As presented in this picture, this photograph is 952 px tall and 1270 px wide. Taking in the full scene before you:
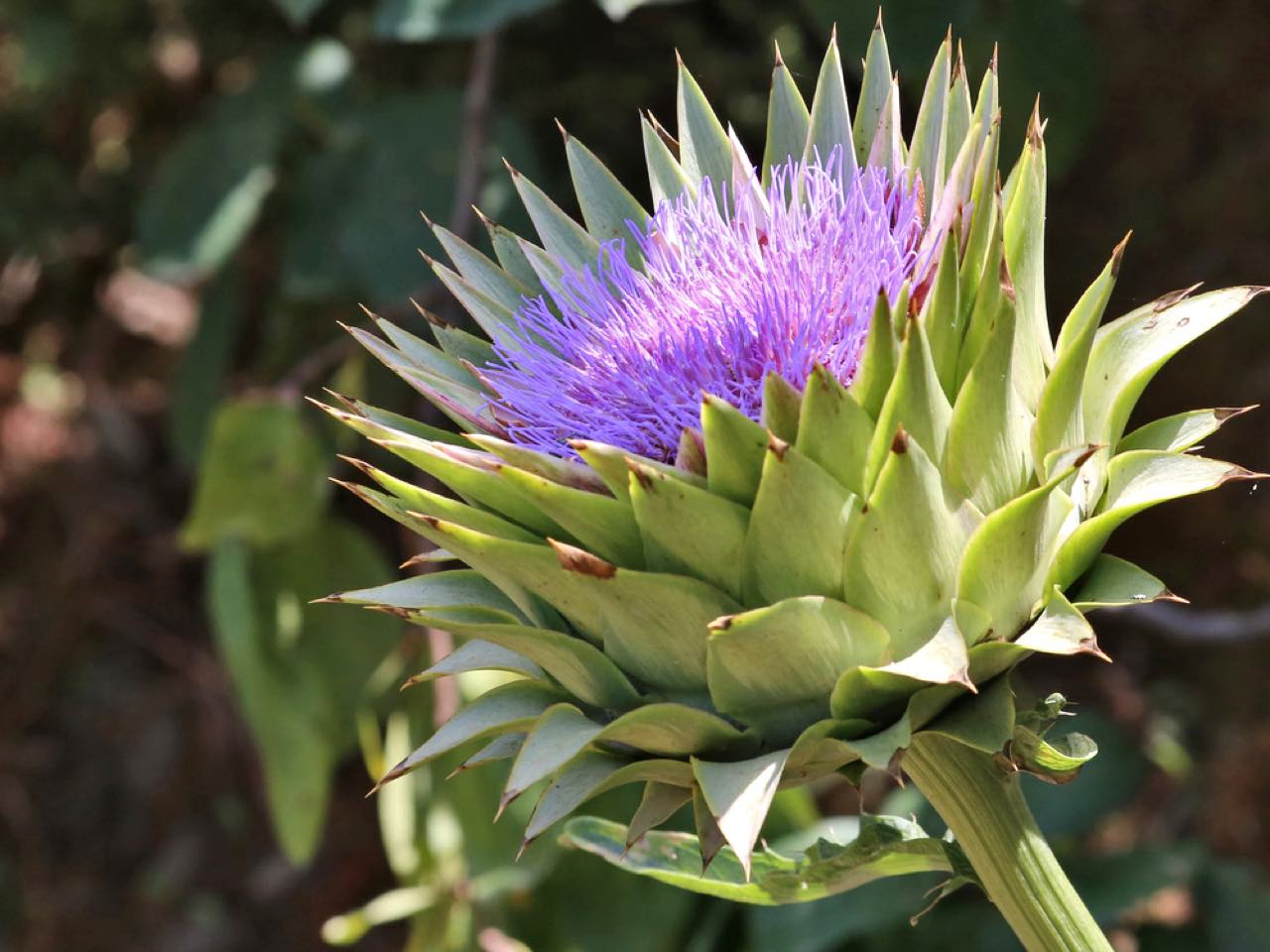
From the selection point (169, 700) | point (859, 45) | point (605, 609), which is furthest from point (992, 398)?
point (169, 700)

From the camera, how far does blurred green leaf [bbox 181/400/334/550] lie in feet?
4.87

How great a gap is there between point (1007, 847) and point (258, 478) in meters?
0.98

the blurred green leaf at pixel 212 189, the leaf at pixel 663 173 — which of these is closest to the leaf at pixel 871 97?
the leaf at pixel 663 173

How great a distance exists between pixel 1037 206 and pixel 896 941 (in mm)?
893

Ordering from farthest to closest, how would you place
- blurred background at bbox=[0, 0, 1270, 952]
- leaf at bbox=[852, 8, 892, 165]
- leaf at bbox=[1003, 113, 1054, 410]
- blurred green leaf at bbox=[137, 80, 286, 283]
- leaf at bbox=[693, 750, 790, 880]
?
blurred green leaf at bbox=[137, 80, 286, 283] < blurred background at bbox=[0, 0, 1270, 952] < leaf at bbox=[852, 8, 892, 165] < leaf at bbox=[1003, 113, 1054, 410] < leaf at bbox=[693, 750, 790, 880]

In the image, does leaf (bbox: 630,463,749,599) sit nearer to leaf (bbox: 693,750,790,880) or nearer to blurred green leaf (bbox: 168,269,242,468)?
leaf (bbox: 693,750,790,880)

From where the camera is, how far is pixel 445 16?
1.32m

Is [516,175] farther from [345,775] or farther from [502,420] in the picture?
[345,775]

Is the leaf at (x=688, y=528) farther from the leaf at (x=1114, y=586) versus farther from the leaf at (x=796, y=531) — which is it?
the leaf at (x=1114, y=586)

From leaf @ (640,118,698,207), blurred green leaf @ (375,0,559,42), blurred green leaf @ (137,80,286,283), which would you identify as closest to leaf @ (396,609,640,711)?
leaf @ (640,118,698,207)

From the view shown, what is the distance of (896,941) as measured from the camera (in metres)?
1.42

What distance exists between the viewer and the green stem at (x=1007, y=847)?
75cm

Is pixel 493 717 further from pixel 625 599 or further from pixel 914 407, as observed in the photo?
pixel 914 407

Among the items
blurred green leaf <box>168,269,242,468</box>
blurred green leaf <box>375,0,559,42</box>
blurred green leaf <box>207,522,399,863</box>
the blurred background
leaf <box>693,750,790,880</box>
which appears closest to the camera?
leaf <box>693,750,790,880</box>
